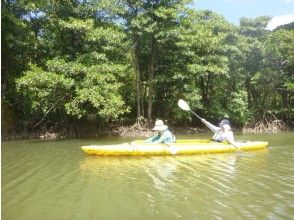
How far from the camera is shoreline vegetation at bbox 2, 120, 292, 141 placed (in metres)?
17.8

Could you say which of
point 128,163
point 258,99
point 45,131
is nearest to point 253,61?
point 258,99

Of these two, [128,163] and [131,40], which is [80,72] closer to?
[131,40]

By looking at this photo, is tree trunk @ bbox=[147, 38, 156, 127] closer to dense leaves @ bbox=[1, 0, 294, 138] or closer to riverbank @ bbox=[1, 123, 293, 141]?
dense leaves @ bbox=[1, 0, 294, 138]

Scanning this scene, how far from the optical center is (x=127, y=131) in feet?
65.7

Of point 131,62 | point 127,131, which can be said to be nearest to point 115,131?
point 127,131

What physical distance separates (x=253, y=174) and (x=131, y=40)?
1335 centimetres

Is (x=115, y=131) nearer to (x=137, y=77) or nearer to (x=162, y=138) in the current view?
(x=137, y=77)

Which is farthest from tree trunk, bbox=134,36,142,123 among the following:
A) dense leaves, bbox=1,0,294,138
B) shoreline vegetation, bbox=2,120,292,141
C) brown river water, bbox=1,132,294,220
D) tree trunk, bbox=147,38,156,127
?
brown river water, bbox=1,132,294,220

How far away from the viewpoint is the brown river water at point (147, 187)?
614cm

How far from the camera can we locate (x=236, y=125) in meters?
24.3

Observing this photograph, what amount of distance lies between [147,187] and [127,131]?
12.2 m

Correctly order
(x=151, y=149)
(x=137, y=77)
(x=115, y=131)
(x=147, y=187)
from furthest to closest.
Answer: (x=137, y=77)
(x=115, y=131)
(x=151, y=149)
(x=147, y=187)

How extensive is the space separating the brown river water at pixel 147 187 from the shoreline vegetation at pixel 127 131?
5.39 meters

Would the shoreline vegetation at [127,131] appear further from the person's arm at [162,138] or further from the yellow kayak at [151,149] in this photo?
the person's arm at [162,138]
